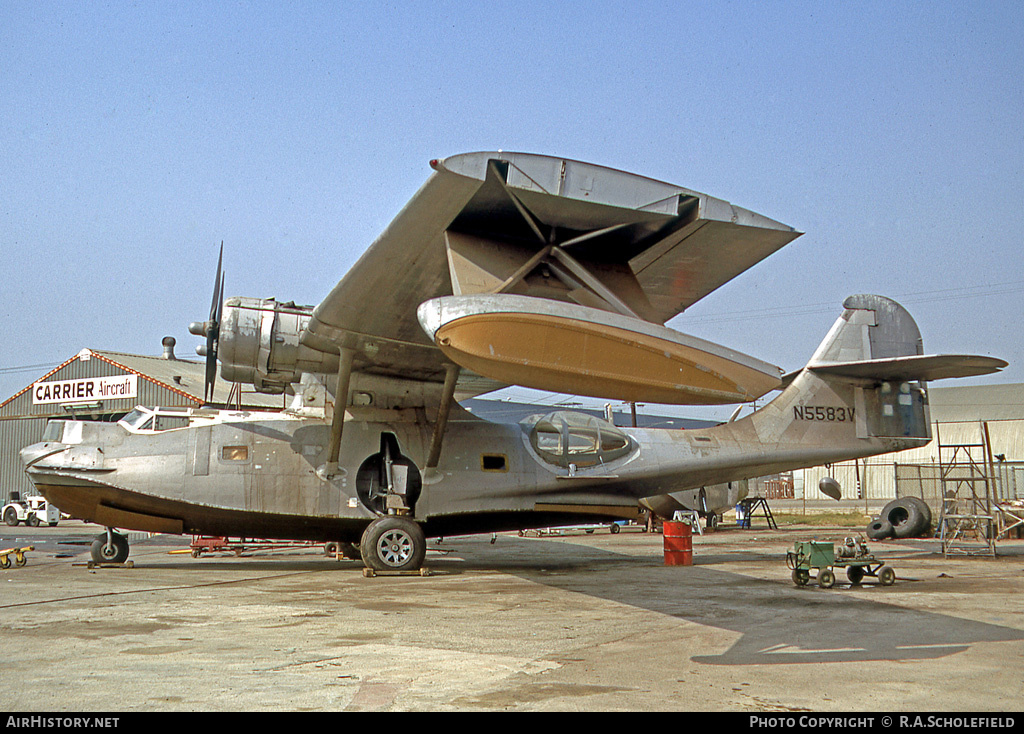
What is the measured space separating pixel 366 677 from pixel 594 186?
4.48m

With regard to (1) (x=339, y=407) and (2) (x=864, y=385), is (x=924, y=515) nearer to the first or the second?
(2) (x=864, y=385)

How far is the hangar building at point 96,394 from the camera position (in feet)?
119

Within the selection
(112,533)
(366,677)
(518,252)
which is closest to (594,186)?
(518,252)

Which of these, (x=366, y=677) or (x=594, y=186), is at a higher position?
(x=594, y=186)

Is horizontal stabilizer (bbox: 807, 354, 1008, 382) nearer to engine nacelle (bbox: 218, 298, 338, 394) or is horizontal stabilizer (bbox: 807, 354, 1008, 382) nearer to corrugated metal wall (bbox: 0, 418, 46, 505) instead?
engine nacelle (bbox: 218, 298, 338, 394)

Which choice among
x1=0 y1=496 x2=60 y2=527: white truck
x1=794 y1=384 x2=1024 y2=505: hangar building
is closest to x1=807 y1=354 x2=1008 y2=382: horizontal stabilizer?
x1=0 y1=496 x2=60 y2=527: white truck

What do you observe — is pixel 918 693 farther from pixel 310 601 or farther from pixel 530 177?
pixel 310 601

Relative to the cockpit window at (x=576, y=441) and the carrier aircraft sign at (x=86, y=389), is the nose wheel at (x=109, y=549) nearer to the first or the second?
the cockpit window at (x=576, y=441)

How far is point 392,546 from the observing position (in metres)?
12.8

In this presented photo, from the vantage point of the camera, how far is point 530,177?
272 inches

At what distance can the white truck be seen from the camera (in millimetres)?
33531

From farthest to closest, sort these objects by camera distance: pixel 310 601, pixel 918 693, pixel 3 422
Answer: pixel 3 422 → pixel 310 601 → pixel 918 693

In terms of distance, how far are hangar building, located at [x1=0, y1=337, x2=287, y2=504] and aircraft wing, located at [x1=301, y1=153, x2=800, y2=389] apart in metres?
26.7

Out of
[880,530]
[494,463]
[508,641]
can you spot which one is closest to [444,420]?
[494,463]
